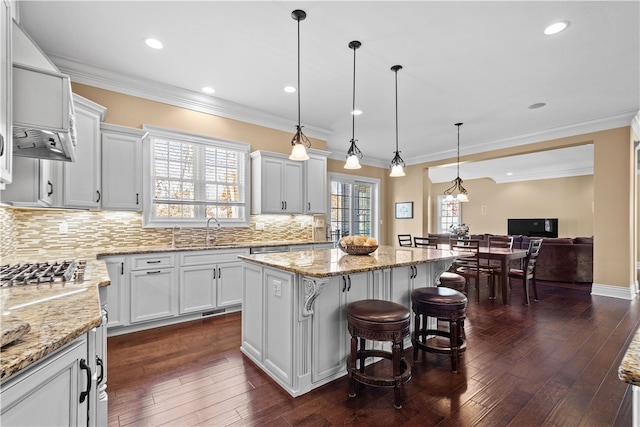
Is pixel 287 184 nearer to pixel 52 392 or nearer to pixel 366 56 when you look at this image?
pixel 366 56

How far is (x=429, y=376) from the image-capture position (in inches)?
94.5

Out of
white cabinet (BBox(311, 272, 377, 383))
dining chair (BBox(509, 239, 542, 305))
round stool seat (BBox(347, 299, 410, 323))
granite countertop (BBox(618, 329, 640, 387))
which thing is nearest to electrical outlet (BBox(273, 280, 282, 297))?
white cabinet (BBox(311, 272, 377, 383))

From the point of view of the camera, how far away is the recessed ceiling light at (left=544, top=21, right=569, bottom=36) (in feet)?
8.51

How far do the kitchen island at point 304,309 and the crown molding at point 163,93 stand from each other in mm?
2590

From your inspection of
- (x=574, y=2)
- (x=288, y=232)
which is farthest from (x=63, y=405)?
(x=288, y=232)

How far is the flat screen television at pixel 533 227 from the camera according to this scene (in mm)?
9141

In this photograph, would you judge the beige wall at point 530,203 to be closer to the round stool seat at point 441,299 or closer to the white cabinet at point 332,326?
the round stool seat at point 441,299

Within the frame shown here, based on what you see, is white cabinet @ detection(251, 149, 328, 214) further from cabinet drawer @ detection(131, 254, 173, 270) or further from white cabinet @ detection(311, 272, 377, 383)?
white cabinet @ detection(311, 272, 377, 383)

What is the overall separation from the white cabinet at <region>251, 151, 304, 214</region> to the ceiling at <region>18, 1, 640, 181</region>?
2.23 feet

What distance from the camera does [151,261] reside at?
336cm

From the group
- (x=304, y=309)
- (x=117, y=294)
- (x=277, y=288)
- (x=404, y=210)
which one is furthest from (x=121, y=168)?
(x=404, y=210)

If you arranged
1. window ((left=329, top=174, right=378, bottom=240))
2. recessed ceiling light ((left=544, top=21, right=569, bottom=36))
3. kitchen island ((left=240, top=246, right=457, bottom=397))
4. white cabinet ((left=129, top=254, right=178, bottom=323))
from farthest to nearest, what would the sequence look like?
window ((left=329, top=174, right=378, bottom=240)) → white cabinet ((left=129, top=254, right=178, bottom=323)) → recessed ceiling light ((left=544, top=21, right=569, bottom=36)) → kitchen island ((left=240, top=246, right=457, bottom=397))

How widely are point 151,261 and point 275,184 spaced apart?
6.65 ft

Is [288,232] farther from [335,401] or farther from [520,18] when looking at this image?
[520,18]
